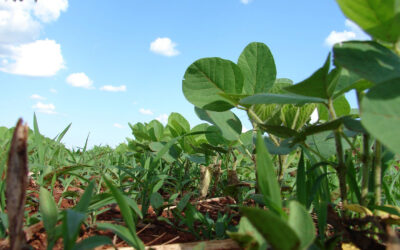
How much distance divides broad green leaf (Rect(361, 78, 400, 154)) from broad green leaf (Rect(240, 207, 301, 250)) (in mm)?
243

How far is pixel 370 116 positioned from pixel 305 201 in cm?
48

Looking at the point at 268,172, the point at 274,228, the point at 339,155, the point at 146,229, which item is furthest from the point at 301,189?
the point at 146,229

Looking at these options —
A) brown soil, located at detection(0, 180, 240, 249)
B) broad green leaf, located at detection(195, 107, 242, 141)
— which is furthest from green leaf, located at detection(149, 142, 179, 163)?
broad green leaf, located at detection(195, 107, 242, 141)

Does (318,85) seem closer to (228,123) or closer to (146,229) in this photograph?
(228,123)

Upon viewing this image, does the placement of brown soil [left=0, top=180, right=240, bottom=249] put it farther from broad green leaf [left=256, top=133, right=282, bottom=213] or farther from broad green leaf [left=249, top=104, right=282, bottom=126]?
broad green leaf [left=249, top=104, right=282, bottom=126]

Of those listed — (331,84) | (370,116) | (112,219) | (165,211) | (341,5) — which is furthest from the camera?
(165,211)

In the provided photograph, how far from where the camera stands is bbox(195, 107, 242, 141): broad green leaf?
142 centimetres

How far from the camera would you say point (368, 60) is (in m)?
0.83

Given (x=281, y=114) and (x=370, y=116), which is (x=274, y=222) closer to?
(x=370, y=116)

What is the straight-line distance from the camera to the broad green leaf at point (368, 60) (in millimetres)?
812

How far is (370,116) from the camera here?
0.72 metres

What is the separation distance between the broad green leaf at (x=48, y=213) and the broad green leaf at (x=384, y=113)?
85cm

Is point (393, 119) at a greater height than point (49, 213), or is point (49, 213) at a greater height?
point (393, 119)

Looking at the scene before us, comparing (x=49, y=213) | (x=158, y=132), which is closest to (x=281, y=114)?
(x=49, y=213)
